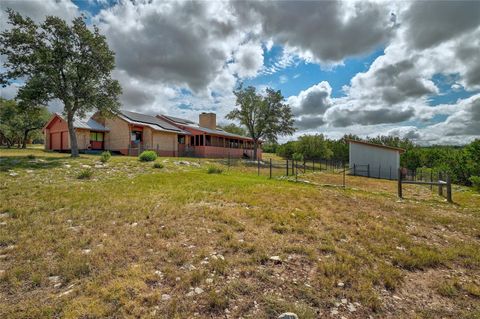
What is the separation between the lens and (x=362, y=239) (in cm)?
490

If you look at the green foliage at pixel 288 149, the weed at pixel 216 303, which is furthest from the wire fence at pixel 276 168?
the green foliage at pixel 288 149

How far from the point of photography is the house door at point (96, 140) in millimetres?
25492

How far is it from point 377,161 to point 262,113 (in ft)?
52.8

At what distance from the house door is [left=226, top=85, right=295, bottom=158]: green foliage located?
16978 millimetres

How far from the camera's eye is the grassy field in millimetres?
2818

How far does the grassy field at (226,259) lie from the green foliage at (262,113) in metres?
28.9

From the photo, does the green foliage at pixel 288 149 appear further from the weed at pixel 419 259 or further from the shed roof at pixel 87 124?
the weed at pixel 419 259

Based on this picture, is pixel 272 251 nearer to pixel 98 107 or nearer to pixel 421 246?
pixel 421 246

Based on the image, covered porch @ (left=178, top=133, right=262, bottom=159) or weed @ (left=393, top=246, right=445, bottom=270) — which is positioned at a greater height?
covered porch @ (left=178, top=133, right=262, bottom=159)

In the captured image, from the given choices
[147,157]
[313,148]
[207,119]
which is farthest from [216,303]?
[313,148]

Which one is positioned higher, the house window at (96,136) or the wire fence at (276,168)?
the house window at (96,136)

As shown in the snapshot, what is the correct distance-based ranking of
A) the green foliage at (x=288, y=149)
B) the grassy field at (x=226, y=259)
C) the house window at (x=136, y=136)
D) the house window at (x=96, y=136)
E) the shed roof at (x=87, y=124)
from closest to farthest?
the grassy field at (x=226, y=259)
the shed roof at (x=87, y=124)
the house window at (x=96, y=136)
the house window at (x=136, y=136)
the green foliage at (x=288, y=149)

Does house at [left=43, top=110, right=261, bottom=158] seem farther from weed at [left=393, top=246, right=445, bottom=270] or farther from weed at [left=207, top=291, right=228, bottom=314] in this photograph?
weed at [left=393, top=246, right=445, bottom=270]

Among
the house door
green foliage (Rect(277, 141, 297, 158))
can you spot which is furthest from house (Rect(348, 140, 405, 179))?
the house door
